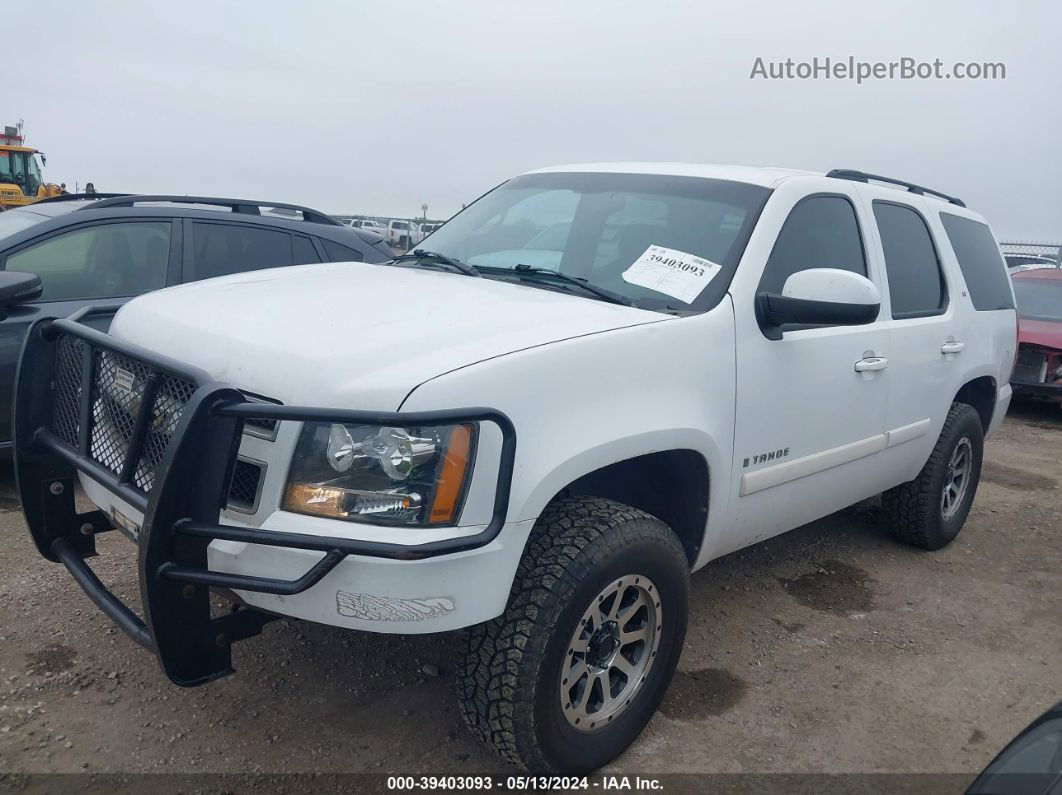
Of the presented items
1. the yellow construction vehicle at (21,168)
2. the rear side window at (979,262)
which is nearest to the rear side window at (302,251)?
the rear side window at (979,262)

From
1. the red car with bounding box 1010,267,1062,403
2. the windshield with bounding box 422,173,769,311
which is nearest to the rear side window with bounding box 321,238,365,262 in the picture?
the windshield with bounding box 422,173,769,311

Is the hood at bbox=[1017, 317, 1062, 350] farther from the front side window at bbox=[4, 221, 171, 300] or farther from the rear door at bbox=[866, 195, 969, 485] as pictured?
the front side window at bbox=[4, 221, 171, 300]

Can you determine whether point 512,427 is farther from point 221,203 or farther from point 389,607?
point 221,203

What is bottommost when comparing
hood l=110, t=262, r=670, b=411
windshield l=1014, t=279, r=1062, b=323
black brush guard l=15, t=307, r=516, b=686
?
windshield l=1014, t=279, r=1062, b=323

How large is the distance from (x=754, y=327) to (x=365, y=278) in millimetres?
1420

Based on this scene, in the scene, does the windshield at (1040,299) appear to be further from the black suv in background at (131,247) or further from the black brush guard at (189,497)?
the black brush guard at (189,497)

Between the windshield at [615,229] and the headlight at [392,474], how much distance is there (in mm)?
1080

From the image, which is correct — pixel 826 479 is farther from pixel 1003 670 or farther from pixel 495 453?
pixel 495 453

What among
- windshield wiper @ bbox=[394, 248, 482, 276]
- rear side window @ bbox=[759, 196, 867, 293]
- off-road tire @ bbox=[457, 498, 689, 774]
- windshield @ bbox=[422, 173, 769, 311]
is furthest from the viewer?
windshield wiper @ bbox=[394, 248, 482, 276]

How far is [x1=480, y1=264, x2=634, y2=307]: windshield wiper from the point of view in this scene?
118 inches

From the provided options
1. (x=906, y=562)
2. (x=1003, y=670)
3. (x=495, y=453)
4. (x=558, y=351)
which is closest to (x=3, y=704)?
(x=495, y=453)

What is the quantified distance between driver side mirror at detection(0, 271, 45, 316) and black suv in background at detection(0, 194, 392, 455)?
1.27m

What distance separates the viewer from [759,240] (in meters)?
3.19

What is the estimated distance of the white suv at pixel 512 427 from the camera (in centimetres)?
216
